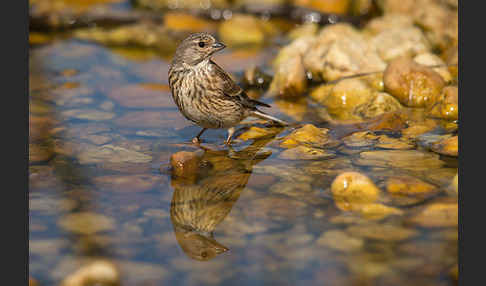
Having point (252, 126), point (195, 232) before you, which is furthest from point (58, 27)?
point (195, 232)

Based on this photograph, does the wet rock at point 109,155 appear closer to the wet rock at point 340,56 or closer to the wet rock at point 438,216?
the wet rock at point 438,216

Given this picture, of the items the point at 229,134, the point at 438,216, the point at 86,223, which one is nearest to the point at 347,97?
the point at 229,134

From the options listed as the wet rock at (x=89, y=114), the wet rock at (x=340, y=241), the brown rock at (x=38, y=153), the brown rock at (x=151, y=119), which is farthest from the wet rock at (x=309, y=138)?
the brown rock at (x=38, y=153)

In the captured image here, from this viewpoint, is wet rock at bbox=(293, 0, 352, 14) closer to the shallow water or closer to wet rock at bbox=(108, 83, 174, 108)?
wet rock at bbox=(108, 83, 174, 108)

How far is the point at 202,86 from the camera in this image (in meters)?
6.29

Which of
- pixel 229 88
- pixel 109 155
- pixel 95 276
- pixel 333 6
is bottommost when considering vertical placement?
pixel 95 276

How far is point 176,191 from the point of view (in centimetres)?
521

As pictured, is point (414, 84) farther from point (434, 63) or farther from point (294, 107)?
point (294, 107)

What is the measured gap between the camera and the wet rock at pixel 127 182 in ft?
17.1

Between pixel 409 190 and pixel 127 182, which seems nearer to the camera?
pixel 409 190

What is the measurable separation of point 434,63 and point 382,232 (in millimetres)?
4048

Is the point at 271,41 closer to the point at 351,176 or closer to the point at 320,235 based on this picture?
the point at 351,176

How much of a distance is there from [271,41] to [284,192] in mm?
5663

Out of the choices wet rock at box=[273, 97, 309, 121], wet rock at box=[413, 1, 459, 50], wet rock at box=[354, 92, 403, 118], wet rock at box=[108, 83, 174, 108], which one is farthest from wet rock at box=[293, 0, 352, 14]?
wet rock at box=[354, 92, 403, 118]
